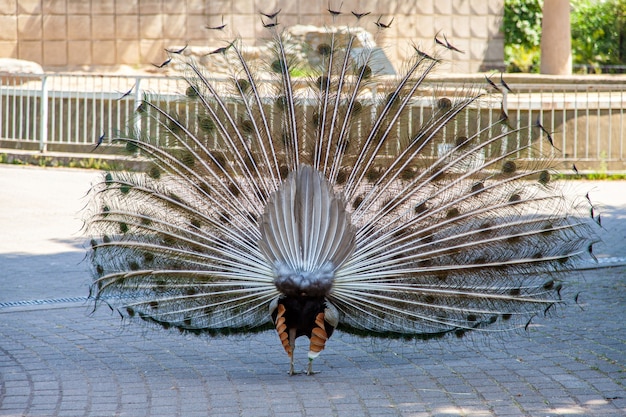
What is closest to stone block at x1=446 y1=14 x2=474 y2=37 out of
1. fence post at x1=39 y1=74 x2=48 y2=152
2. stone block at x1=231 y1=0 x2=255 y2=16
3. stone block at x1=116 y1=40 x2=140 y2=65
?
stone block at x1=231 y1=0 x2=255 y2=16

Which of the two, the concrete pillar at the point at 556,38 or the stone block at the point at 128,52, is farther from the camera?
the stone block at the point at 128,52

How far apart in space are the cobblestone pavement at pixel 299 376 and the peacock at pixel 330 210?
13.6 inches

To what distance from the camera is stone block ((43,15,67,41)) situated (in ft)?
76.1

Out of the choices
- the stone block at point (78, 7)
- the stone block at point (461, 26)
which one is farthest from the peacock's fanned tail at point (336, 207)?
the stone block at point (78, 7)

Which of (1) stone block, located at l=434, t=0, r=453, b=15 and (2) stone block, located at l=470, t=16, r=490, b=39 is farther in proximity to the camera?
(2) stone block, located at l=470, t=16, r=490, b=39

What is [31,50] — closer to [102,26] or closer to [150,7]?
[102,26]

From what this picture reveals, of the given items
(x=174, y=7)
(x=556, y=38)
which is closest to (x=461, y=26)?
(x=556, y=38)

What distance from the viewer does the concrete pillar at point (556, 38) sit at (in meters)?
20.7

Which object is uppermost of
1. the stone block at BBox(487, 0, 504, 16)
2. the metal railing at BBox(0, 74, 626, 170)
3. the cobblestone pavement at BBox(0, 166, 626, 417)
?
the stone block at BBox(487, 0, 504, 16)

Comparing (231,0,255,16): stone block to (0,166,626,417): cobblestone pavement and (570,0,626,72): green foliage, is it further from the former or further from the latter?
(0,166,626,417): cobblestone pavement

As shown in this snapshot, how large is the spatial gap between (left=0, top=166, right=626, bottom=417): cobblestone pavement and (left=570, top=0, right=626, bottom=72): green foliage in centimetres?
1856

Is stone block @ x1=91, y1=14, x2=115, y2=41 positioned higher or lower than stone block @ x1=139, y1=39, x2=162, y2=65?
Result: higher

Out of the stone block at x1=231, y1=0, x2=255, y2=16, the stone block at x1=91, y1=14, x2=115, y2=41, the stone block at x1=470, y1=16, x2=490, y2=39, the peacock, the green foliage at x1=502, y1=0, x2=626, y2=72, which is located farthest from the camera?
the green foliage at x1=502, y1=0, x2=626, y2=72

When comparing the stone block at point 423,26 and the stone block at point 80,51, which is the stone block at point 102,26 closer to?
the stone block at point 80,51
